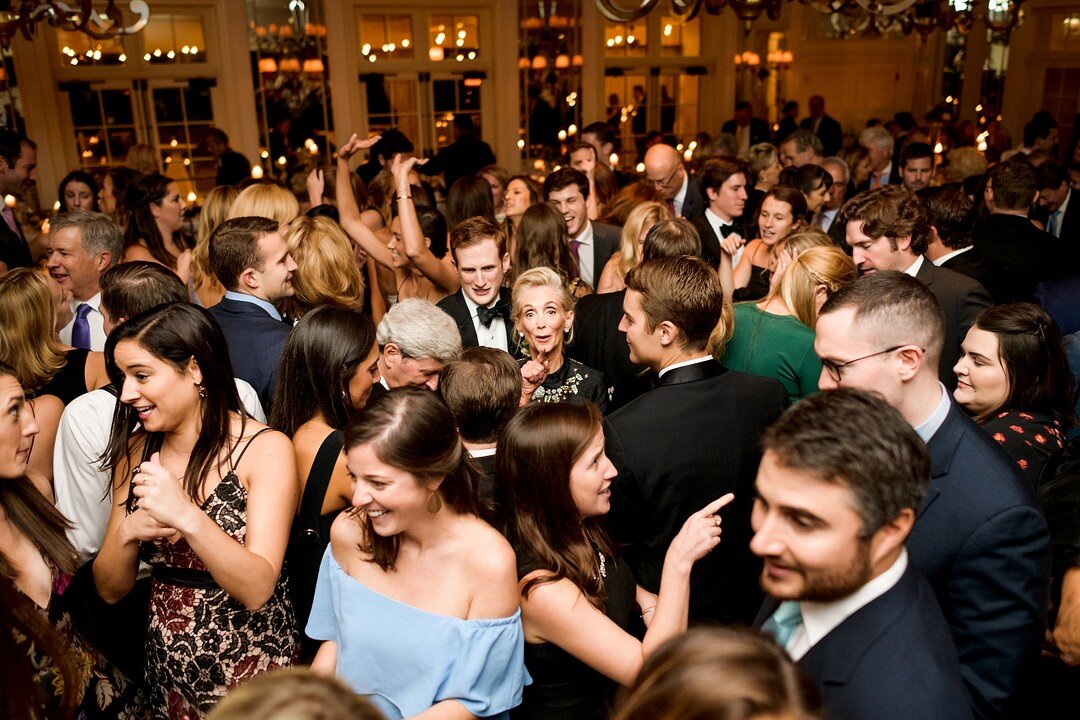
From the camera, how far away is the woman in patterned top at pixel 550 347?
3.04 m

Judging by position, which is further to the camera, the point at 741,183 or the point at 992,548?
the point at 741,183

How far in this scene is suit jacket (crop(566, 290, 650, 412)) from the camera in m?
3.37

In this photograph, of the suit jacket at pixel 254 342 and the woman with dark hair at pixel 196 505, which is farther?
the suit jacket at pixel 254 342

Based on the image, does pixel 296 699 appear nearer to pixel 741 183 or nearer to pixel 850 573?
pixel 850 573

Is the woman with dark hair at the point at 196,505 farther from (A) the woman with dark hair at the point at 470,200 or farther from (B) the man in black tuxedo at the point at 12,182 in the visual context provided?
(B) the man in black tuxedo at the point at 12,182

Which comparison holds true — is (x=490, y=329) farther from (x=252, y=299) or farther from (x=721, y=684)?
(x=721, y=684)

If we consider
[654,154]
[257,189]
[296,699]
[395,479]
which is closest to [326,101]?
[654,154]

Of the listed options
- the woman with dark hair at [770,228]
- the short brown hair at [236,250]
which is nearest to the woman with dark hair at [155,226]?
the short brown hair at [236,250]

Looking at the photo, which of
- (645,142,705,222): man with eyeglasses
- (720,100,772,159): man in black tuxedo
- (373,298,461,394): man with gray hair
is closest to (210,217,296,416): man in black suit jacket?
(373,298,461,394): man with gray hair

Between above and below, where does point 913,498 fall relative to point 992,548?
above

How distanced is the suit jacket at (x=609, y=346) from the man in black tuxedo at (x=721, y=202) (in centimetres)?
149

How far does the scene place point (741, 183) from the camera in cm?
490

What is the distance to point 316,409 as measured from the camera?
2324 mm

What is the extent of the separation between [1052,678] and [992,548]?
0.57 metres
